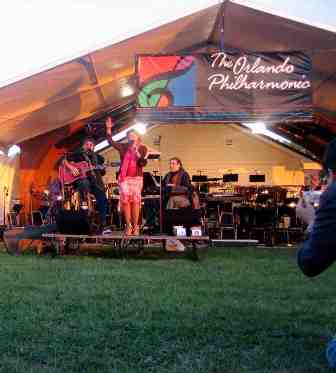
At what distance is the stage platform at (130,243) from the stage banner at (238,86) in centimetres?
173

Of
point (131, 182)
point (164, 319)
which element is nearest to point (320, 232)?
point (164, 319)

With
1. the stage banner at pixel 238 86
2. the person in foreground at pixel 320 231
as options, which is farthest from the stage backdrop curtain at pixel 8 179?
the person in foreground at pixel 320 231

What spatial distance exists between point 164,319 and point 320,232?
2.10m

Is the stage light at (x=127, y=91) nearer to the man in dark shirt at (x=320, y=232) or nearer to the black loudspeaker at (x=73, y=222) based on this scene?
the black loudspeaker at (x=73, y=222)

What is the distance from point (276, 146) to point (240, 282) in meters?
15.3

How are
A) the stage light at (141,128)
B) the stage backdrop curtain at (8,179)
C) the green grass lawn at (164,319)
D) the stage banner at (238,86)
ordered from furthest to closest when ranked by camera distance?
the stage light at (141,128) < the stage backdrop curtain at (8,179) < the stage banner at (238,86) < the green grass lawn at (164,319)

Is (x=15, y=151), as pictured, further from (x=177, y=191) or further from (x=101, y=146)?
(x=177, y=191)

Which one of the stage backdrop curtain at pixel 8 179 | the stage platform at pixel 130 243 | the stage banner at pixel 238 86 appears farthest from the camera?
the stage backdrop curtain at pixel 8 179

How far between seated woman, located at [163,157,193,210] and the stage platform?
0.61m

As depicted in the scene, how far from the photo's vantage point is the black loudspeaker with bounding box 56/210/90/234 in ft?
28.5

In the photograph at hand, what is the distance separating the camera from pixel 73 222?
28.8 ft

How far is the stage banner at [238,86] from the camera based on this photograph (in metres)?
8.52

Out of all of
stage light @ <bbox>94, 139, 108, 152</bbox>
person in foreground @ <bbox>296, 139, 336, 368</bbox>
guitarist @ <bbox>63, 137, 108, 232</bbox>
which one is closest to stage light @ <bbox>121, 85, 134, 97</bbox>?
guitarist @ <bbox>63, 137, 108, 232</bbox>

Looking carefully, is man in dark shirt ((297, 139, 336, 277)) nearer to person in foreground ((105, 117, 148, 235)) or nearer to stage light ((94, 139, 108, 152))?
person in foreground ((105, 117, 148, 235))
